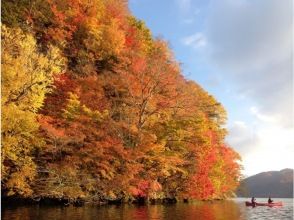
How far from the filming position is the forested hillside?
25.1 metres

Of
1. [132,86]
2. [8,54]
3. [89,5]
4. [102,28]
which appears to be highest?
[89,5]

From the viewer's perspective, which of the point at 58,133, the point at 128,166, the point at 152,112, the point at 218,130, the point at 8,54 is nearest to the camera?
the point at 8,54

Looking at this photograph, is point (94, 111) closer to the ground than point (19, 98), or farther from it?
Answer: farther from it

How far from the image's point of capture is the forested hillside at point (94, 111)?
25078 mm

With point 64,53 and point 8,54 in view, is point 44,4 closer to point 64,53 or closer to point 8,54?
point 64,53

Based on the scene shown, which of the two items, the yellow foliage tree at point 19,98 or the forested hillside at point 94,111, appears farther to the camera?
the forested hillside at point 94,111

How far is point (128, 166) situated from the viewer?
3231 centimetres

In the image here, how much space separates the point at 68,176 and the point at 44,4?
2158 cm

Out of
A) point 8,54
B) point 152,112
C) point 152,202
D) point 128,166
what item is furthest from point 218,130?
point 8,54

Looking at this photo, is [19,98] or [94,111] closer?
[19,98]

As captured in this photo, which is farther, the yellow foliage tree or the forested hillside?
the forested hillside

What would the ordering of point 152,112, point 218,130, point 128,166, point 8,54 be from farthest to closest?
point 218,130
point 152,112
point 128,166
point 8,54

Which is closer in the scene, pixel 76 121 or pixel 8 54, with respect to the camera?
pixel 8 54

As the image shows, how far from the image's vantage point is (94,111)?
1221 inches
